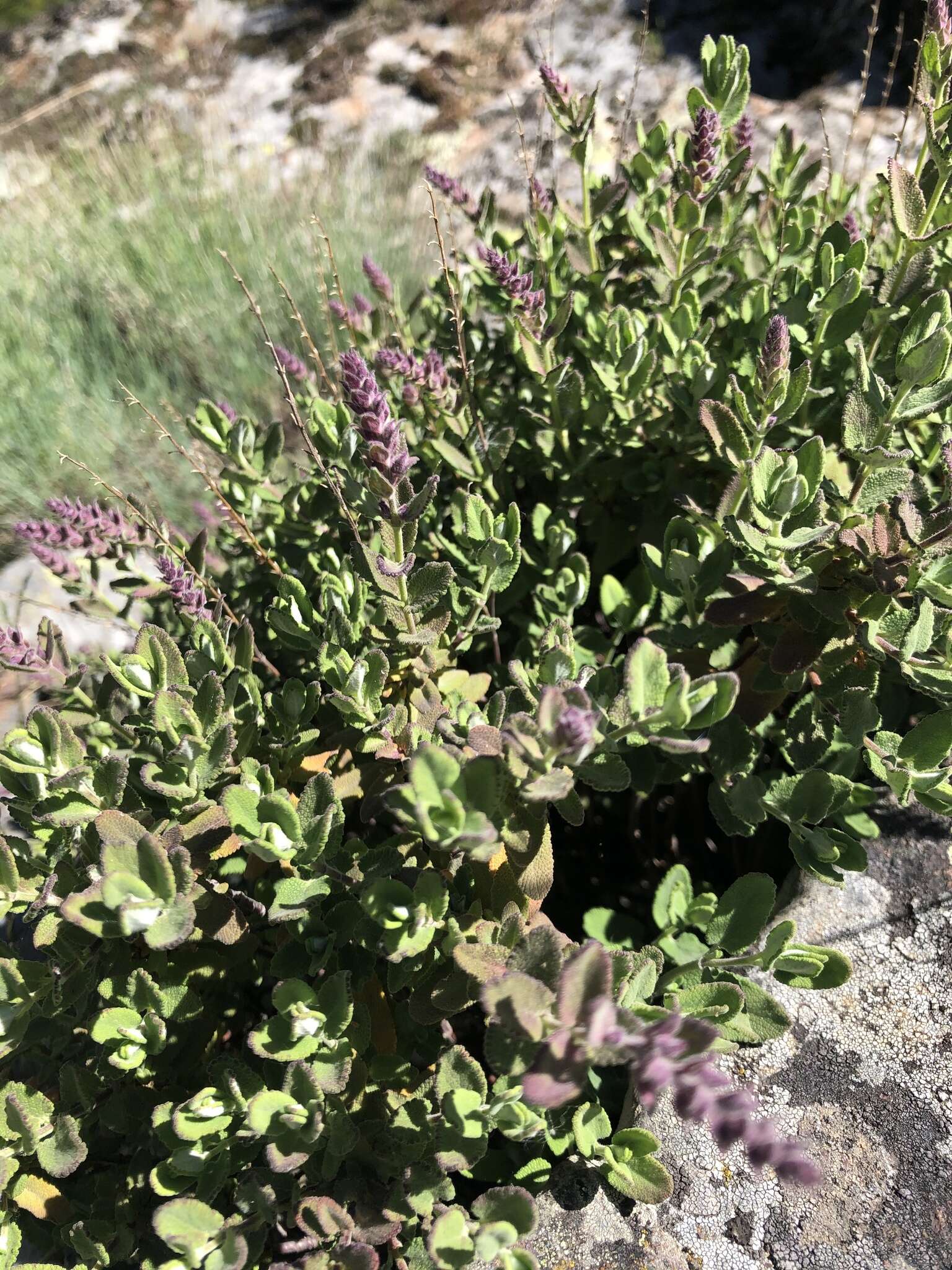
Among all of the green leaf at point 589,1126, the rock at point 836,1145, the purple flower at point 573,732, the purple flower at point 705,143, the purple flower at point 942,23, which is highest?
the purple flower at point 942,23

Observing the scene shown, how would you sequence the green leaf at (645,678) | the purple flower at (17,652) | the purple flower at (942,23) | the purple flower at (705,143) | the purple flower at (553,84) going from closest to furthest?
the green leaf at (645,678) → the purple flower at (942,23) → the purple flower at (17,652) → the purple flower at (705,143) → the purple flower at (553,84)

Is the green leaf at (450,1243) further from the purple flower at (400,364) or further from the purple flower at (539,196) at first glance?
the purple flower at (539,196)

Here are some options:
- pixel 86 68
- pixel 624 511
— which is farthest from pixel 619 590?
pixel 86 68

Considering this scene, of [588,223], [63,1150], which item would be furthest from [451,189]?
[63,1150]

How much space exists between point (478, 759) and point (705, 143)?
125cm

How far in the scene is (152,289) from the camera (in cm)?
489

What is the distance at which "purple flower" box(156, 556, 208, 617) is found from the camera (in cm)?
149

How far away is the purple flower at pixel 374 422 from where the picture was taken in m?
1.20

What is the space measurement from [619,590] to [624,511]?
415 mm

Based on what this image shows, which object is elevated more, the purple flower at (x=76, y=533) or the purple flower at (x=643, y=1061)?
the purple flower at (x=76, y=533)

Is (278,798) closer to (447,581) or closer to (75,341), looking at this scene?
(447,581)

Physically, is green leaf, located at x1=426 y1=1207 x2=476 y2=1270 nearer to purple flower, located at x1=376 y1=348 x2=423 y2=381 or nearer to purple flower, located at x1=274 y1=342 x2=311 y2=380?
purple flower, located at x1=376 y1=348 x2=423 y2=381

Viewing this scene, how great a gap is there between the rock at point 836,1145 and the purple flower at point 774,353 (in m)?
0.88

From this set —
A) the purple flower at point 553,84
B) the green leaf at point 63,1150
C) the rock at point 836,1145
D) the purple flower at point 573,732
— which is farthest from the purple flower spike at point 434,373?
the green leaf at point 63,1150
